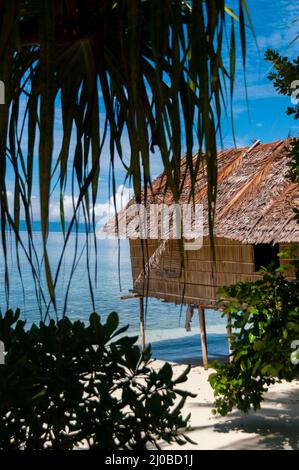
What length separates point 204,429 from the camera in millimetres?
6113

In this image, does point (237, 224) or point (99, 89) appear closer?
point (99, 89)

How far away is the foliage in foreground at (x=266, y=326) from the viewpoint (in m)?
3.78

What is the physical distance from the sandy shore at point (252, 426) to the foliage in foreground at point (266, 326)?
110cm

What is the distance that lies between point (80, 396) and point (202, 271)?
8240mm

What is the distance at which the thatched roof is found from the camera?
8.27 metres

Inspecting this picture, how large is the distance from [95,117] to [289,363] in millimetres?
2716

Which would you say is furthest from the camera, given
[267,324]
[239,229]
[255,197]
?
[255,197]

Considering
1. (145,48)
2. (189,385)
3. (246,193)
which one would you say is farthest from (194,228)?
(145,48)

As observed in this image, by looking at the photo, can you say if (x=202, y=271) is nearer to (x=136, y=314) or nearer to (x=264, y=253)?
(x=264, y=253)

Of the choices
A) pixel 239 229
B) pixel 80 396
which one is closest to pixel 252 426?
pixel 239 229

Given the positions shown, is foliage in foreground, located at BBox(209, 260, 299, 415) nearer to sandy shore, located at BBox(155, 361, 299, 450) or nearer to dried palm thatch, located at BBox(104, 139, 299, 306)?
sandy shore, located at BBox(155, 361, 299, 450)

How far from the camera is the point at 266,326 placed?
4.05m

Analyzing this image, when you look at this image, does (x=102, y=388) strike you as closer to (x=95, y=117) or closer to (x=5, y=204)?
(x=5, y=204)

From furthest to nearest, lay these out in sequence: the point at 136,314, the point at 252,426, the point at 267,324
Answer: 1. the point at 136,314
2. the point at 252,426
3. the point at 267,324
